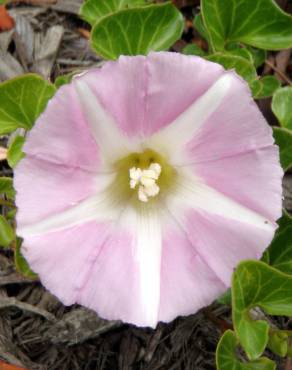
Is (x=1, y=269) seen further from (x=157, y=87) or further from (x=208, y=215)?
(x=157, y=87)

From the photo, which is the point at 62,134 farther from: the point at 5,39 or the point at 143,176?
the point at 5,39

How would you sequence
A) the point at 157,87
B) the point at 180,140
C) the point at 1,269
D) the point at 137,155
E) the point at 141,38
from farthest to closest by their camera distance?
the point at 1,269 < the point at 141,38 < the point at 137,155 < the point at 180,140 < the point at 157,87

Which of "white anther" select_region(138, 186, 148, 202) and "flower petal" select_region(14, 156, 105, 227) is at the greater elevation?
"flower petal" select_region(14, 156, 105, 227)

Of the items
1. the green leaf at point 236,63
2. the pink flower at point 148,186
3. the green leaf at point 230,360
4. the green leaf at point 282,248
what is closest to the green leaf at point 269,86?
the green leaf at point 236,63

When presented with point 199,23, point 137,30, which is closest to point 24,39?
point 199,23

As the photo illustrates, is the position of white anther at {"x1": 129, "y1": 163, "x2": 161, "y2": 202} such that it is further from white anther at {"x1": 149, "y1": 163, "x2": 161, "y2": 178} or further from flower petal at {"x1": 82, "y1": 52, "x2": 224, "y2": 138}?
flower petal at {"x1": 82, "y1": 52, "x2": 224, "y2": 138}

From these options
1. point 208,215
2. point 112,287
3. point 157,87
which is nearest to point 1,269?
point 112,287

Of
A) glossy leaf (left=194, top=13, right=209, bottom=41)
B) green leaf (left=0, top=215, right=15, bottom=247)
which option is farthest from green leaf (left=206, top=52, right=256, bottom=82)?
green leaf (left=0, top=215, right=15, bottom=247)
